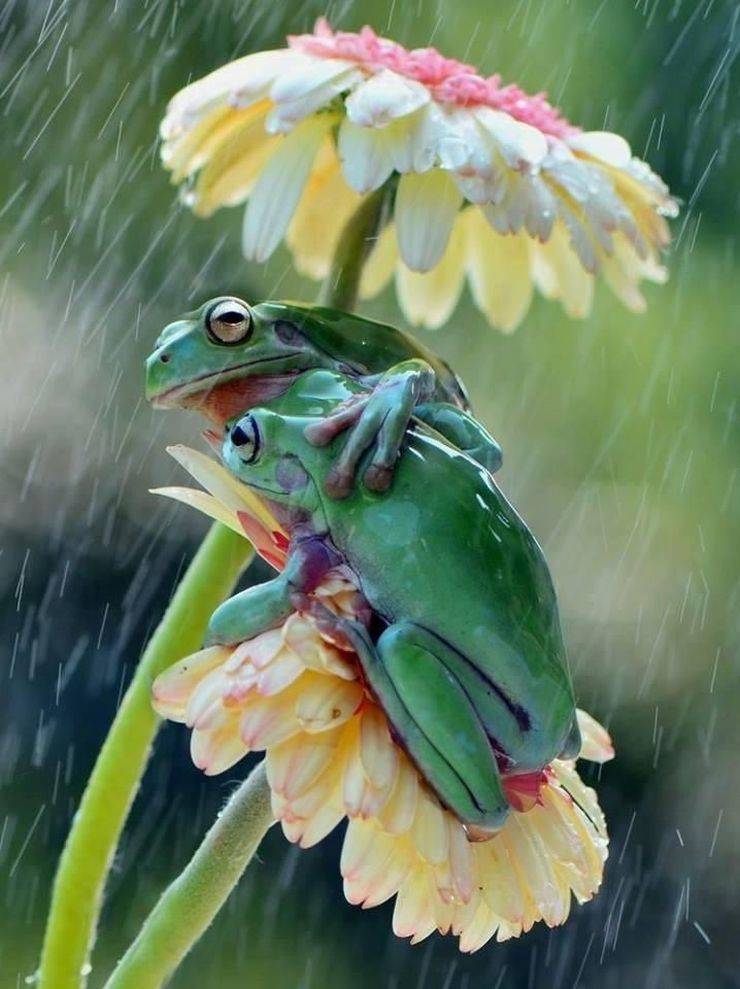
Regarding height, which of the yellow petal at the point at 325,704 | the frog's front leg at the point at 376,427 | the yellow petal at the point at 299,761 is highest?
the frog's front leg at the point at 376,427

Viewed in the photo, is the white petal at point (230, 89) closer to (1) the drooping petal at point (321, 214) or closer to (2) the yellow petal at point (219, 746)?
(1) the drooping petal at point (321, 214)

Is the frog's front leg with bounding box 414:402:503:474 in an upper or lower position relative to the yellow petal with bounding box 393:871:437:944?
upper

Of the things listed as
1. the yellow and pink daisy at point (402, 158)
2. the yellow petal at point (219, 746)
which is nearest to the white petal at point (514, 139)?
the yellow and pink daisy at point (402, 158)

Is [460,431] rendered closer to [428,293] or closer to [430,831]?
[430,831]

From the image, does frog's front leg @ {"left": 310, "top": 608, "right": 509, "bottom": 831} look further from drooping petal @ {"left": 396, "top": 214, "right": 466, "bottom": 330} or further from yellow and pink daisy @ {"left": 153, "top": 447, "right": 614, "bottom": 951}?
drooping petal @ {"left": 396, "top": 214, "right": 466, "bottom": 330}


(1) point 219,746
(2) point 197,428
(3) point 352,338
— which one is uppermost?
(3) point 352,338

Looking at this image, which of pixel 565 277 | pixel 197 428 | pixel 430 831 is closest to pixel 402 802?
pixel 430 831

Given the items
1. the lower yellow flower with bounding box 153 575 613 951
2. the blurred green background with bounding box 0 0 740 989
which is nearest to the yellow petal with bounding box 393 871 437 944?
the lower yellow flower with bounding box 153 575 613 951
